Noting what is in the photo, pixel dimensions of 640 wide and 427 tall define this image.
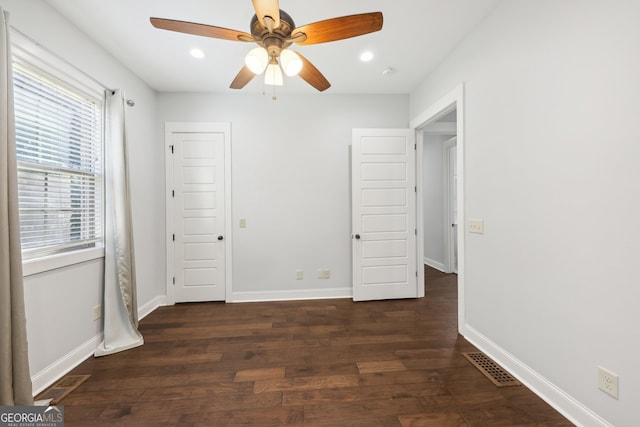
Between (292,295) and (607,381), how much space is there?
2.80 metres

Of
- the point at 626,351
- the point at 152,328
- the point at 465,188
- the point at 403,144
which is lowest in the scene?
the point at 152,328

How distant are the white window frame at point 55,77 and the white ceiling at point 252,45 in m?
0.39

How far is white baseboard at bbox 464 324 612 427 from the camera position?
1377 millimetres

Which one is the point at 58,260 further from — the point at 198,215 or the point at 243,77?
the point at 243,77

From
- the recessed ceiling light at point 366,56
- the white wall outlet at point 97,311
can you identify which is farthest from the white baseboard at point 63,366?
the recessed ceiling light at point 366,56

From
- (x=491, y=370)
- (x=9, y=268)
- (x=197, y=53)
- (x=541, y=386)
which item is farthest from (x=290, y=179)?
(x=541, y=386)

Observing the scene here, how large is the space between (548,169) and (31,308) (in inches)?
141

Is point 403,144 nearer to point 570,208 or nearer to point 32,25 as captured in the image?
point 570,208

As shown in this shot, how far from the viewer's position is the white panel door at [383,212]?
322cm

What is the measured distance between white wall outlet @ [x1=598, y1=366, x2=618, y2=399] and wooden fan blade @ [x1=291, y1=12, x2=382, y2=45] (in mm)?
2201

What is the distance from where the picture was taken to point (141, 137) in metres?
2.92

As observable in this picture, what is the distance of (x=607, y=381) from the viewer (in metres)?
1.28

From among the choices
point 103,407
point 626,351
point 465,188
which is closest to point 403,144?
point 465,188

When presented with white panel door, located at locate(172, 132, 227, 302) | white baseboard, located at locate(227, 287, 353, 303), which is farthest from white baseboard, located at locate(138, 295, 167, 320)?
white baseboard, located at locate(227, 287, 353, 303)
